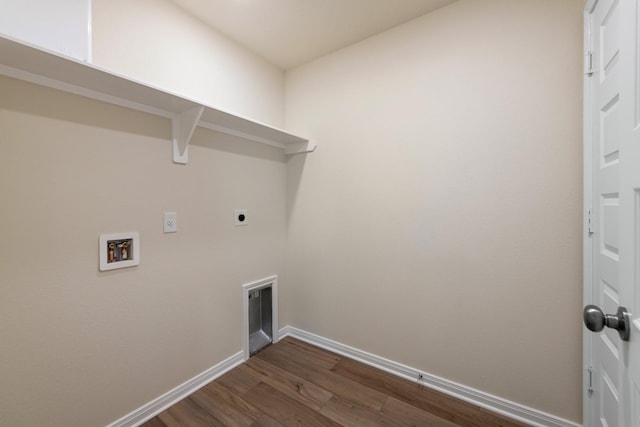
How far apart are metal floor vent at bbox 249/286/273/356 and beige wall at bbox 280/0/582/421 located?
464mm

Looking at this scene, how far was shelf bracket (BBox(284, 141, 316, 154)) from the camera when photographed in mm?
2278

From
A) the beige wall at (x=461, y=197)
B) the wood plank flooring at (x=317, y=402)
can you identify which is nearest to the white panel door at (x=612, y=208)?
the beige wall at (x=461, y=197)

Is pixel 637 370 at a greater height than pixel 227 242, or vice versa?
pixel 227 242

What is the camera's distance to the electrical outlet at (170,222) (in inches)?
62.7

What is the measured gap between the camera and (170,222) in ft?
5.28

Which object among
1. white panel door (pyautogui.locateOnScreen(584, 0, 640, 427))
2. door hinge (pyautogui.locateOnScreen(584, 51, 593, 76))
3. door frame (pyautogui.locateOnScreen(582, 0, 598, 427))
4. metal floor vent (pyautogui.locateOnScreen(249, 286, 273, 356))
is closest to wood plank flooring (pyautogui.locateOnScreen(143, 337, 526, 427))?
metal floor vent (pyautogui.locateOnScreen(249, 286, 273, 356))

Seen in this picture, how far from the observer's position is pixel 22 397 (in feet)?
3.71

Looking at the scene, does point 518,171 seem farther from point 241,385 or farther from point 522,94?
point 241,385

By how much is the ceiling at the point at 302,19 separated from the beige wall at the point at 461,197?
108 millimetres

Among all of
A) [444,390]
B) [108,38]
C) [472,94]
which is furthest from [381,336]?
[108,38]

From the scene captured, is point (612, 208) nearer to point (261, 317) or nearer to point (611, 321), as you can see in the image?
point (611, 321)

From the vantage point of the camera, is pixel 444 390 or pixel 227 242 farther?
pixel 227 242

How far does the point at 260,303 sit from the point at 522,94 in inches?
97.1

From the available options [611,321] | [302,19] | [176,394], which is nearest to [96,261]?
[176,394]
